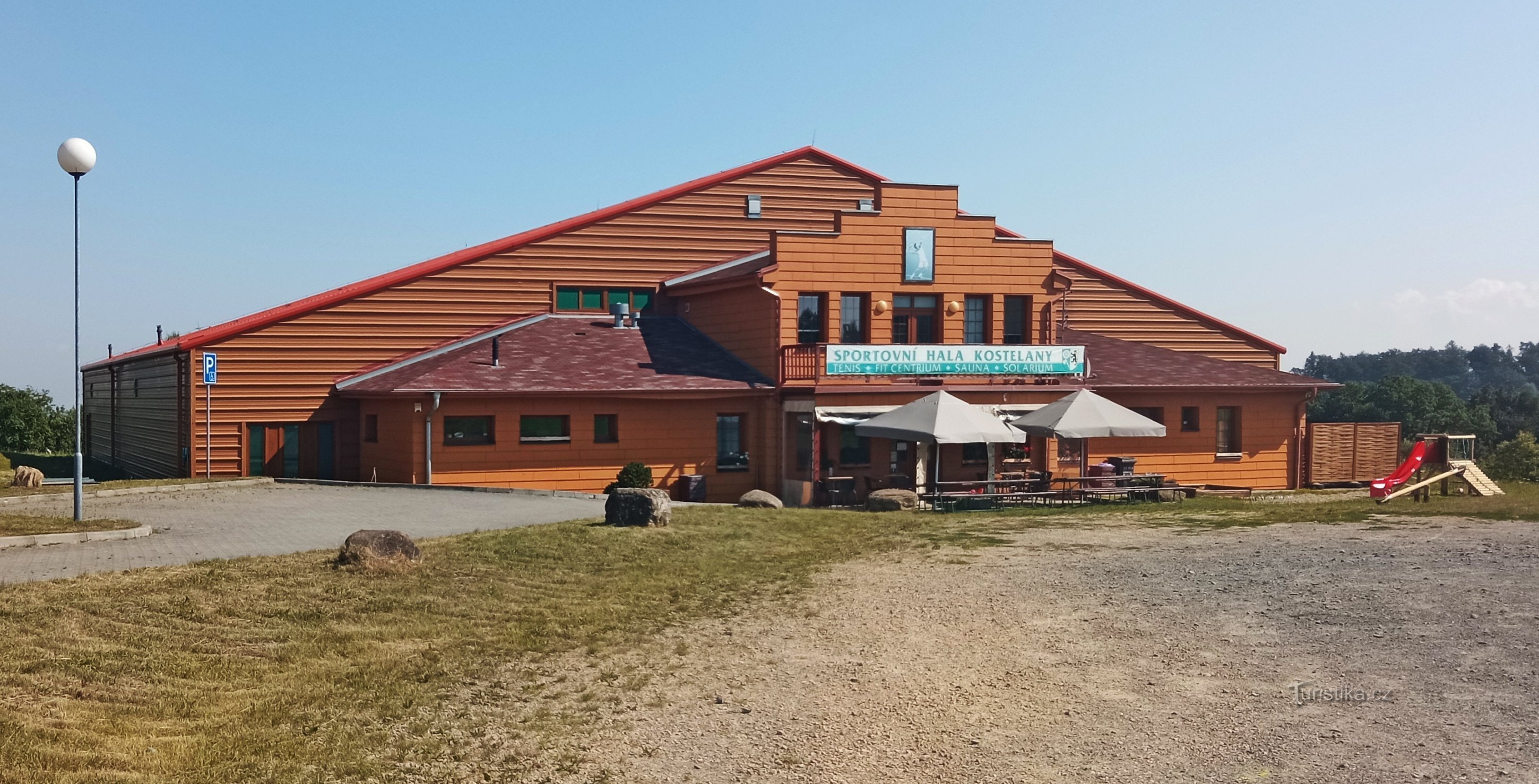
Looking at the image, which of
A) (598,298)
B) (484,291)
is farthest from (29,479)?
(598,298)

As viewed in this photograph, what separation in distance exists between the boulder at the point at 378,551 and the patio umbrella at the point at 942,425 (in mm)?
11688

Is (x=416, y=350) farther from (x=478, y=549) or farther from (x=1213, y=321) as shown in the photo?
(x=1213, y=321)

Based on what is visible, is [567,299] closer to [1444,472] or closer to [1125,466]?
[1125,466]

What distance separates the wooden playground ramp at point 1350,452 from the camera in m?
32.1

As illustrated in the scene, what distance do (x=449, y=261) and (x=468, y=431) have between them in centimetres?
598

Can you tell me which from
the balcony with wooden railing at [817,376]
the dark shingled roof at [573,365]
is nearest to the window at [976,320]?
the balcony with wooden railing at [817,376]

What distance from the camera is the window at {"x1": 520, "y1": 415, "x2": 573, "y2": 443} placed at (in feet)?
85.1

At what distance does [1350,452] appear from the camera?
106ft

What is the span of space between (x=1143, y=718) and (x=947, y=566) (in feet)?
22.9

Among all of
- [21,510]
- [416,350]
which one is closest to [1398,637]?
[21,510]

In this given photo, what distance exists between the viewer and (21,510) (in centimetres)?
1936

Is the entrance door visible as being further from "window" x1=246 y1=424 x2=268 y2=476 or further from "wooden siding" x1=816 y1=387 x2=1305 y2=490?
"wooden siding" x1=816 y1=387 x2=1305 y2=490

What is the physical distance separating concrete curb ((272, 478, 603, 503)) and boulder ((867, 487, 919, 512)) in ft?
14.5

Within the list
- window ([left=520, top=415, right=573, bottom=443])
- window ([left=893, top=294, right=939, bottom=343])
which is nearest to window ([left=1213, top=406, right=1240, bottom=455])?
window ([left=893, top=294, right=939, bottom=343])
